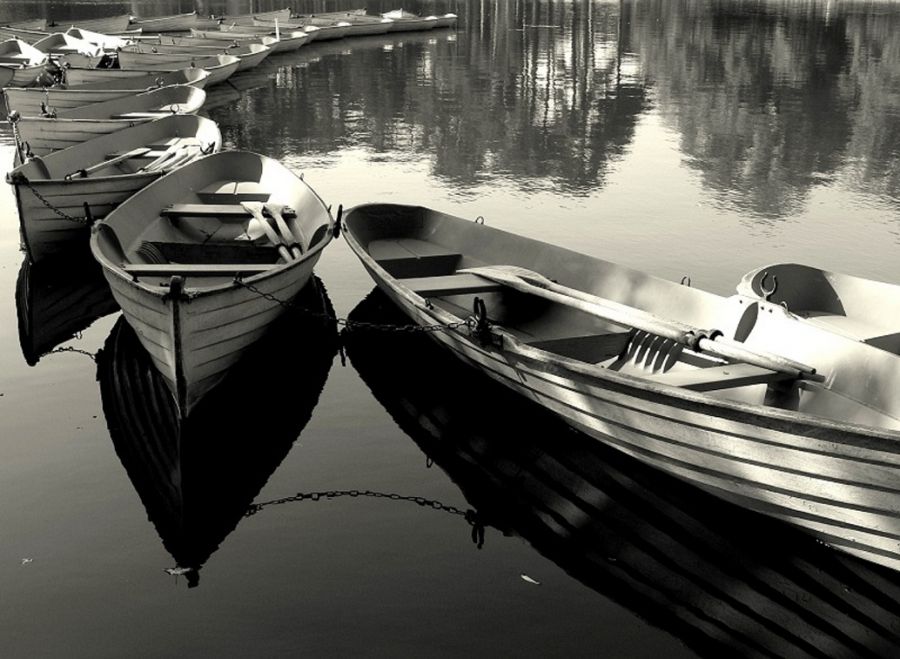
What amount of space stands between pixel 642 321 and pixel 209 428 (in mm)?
4907

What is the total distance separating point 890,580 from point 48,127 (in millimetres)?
18739

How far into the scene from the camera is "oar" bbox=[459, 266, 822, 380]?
32.1 feet

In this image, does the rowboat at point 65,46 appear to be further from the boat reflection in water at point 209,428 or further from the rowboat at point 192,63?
the boat reflection in water at point 209,428

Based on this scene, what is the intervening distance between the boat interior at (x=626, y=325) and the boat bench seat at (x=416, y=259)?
0.02m

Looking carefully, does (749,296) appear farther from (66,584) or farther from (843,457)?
(66,584)

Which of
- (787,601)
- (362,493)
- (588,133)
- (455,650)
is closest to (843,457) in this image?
(787,601)

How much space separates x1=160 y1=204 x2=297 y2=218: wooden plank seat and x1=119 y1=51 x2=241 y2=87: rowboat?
2137cm

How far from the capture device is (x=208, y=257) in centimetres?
1412

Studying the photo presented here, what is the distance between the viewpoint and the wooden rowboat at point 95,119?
2133 cm

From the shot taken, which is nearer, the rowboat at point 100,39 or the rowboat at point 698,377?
the rowboat at point 698,377

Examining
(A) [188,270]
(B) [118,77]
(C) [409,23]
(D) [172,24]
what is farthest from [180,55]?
(A) [188,270]

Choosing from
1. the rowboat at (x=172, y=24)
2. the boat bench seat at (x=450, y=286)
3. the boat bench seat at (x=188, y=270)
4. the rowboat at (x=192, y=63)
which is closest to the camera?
the boat bench seat at (x=188, y=270)

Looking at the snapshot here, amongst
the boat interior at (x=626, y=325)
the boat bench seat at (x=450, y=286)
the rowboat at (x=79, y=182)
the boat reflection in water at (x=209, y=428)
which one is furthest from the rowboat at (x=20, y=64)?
the boat bench seat at (x=450, y=286)

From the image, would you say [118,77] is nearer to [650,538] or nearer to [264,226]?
[264,226]
